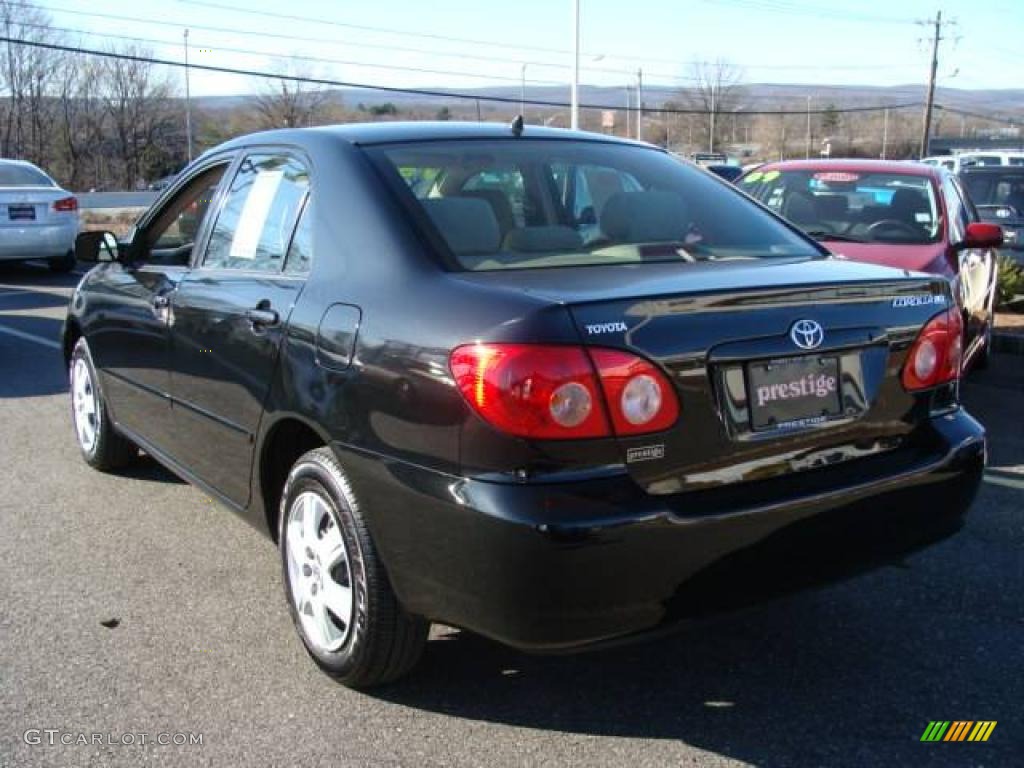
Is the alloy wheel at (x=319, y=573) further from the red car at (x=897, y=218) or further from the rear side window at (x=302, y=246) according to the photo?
the red car at (x=897, y=218)

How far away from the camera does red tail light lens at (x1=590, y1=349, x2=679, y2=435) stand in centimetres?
256

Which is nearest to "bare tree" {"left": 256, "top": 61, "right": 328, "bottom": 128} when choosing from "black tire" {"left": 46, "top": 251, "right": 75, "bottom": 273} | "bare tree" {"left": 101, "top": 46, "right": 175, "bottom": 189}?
"bare tree" {"left": 101, "top": 46, "right": 175, "bottom": 189}

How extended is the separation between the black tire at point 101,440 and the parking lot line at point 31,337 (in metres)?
4.14

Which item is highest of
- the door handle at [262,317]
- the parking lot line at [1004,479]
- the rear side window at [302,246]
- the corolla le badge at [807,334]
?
the rear side window at [302,246]

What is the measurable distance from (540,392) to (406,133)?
1548 millimetres

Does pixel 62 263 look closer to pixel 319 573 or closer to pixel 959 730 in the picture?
pixel 319 573

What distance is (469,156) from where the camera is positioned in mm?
3645

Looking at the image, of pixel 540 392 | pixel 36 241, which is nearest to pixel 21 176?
pixel 36 241

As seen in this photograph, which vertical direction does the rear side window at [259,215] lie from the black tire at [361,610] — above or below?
above

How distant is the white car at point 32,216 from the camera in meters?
14.2

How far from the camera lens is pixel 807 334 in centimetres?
280

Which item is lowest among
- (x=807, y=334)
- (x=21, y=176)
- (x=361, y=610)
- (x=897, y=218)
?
(x=361, y=610)

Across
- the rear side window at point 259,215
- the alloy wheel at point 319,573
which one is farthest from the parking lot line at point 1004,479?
the rear side window at point 259,215

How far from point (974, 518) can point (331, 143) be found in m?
3.18
